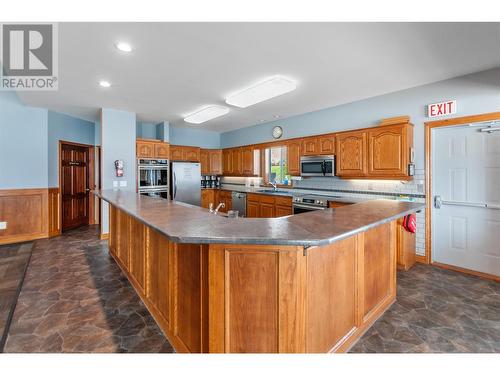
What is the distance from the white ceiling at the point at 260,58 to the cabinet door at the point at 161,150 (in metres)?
1.62

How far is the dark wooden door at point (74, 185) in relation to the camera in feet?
18.4

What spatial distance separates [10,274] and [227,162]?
5.00 m

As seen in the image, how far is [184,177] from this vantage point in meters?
6.32

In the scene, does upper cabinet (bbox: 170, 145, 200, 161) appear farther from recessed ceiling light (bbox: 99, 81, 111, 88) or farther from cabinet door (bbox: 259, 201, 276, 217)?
recessed ceiling light (bbox: 99, 81, 111, 88)

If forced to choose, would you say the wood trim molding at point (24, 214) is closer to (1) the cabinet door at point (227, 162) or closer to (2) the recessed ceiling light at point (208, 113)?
(2) the recessed ceiling light at point (208, 113)

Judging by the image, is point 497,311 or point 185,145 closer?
point 497,311

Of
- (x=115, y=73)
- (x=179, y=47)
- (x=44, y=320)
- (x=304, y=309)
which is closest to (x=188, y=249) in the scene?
(x=304, y=309)

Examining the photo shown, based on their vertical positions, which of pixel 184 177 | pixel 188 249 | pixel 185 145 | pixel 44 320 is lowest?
pixel 44 320

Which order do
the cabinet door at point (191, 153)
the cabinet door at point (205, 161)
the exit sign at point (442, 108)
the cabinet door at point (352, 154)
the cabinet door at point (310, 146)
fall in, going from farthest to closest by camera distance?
the cabinet door at point (205, 161), the cabinet door at point (191, 153), the cabinet door at point (310, 146), the cabinet door at point (352, 154), the exit sign at point (442, 108)

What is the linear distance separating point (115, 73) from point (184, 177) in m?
3.39

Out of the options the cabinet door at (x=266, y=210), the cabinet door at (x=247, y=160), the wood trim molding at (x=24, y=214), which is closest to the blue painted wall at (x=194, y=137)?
the cabinet door at (x=247, y=160)

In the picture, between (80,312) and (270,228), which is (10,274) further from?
(270,228)

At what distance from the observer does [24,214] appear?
479 centimetres
